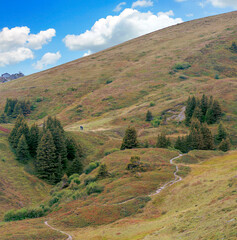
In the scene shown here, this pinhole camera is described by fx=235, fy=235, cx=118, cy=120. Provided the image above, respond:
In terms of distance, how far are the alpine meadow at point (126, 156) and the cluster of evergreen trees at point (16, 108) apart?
2.06ft

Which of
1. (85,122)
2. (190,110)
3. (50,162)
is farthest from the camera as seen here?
(85,122)

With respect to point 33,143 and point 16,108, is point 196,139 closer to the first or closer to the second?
point 33,143

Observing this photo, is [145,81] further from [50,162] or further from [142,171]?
[142,171]

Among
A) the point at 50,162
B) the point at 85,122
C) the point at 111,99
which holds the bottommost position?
the point at 50,162

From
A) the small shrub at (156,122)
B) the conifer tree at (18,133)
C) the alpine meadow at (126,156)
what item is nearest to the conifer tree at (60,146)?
the alpine meadow at (126,156)

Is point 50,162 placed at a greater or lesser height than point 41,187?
greater

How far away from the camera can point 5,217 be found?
138 ft

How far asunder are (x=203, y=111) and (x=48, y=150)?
2531 inches

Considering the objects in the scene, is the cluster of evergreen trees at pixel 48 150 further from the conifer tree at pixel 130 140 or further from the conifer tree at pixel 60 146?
the conifer tree at pixel 130 140

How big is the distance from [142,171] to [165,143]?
25.0 metres

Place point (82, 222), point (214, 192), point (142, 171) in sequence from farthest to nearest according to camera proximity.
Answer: point (142, 171)
point (82, 222)
point (214, 192)

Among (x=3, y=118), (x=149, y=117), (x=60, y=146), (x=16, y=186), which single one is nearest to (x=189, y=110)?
(x=149, y=117)

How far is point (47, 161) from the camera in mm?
67875

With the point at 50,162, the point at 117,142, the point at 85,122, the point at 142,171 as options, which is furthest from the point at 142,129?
the point at 142,171
